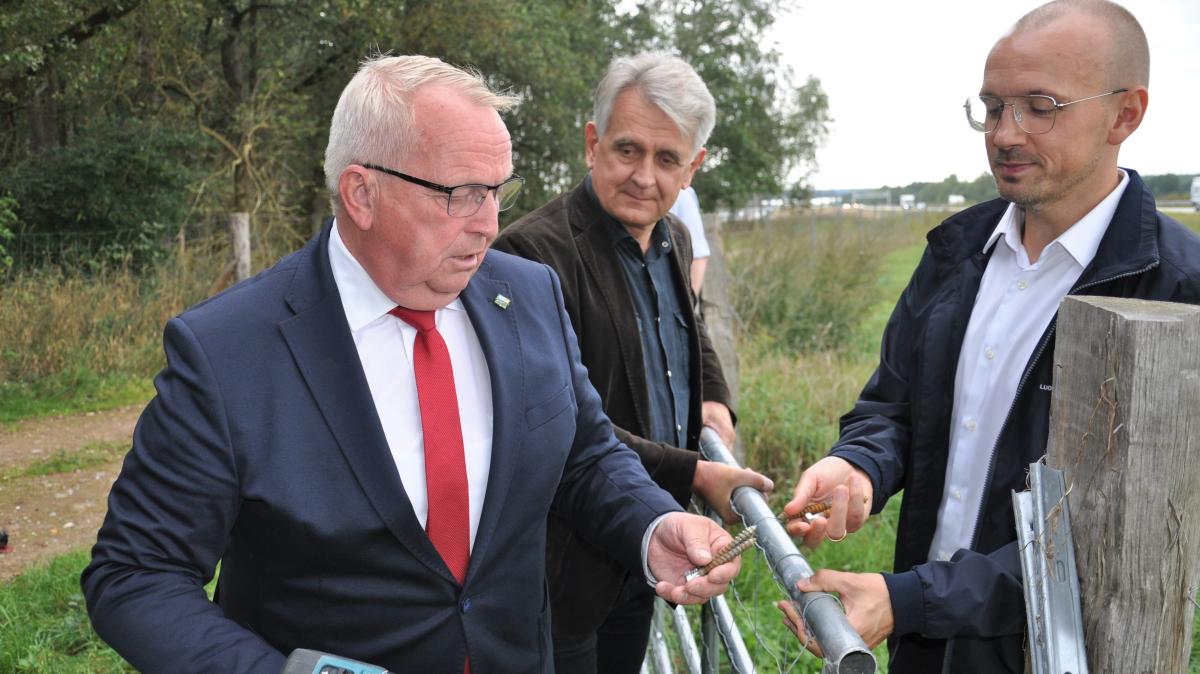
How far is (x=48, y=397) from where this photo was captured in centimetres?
881

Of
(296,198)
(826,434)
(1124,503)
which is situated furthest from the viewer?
(296,198)

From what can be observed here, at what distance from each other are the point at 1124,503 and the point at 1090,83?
42.6 inches

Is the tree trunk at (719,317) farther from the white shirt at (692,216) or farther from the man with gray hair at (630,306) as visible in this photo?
the man with gray hair at (630,306)

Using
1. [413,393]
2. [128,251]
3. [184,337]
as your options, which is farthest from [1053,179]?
[128,251]

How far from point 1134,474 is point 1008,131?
99cm

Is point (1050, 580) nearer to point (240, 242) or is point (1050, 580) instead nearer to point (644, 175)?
point (644, 175)

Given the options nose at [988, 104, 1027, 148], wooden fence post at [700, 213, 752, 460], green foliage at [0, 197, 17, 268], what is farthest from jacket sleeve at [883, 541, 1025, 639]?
green foliage at [0, 197, 17, 268]

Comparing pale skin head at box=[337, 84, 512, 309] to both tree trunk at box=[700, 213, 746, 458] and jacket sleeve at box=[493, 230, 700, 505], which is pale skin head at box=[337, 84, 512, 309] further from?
tree trunk at box=[700, 213, 746, 458]

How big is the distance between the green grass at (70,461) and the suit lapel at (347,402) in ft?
19.5

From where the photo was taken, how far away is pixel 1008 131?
226 centimetres

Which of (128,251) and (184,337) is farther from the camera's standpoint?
(128,251)

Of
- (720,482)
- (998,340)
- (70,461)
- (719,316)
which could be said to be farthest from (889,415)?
(70,461)

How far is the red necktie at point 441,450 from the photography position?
198 cm

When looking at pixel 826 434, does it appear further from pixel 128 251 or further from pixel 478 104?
pixel 128 251
